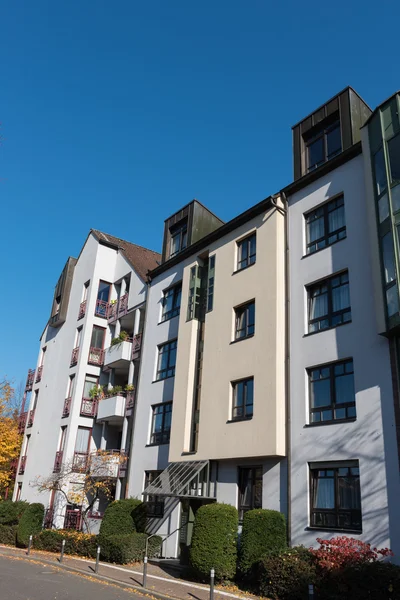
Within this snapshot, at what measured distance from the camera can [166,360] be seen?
25.8 meters

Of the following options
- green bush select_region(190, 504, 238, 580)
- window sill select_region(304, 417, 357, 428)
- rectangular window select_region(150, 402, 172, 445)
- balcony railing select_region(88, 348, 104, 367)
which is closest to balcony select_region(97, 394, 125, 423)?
rectangular window select_region(150, 402, 172, 445)

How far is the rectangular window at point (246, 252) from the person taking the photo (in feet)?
71.3

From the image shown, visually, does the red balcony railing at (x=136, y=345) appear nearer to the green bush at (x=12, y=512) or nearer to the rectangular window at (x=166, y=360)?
the rectangular window at (x=166, y=360)

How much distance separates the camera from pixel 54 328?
37.9 m

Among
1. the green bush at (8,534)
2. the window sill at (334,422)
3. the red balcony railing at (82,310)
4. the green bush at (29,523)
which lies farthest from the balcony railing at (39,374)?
the window sill at (334,422)

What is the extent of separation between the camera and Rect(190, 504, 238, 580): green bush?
1584 cm

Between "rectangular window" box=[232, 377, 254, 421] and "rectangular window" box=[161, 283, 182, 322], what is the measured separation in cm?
702

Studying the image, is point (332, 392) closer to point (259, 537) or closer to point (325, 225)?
point (259, 537)

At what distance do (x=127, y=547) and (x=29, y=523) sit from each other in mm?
9525

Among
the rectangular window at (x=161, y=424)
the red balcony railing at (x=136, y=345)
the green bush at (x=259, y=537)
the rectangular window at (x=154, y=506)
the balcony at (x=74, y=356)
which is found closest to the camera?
the green bush at (x=259, y=537)

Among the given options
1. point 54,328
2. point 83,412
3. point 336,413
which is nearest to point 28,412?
Result: point 54,328

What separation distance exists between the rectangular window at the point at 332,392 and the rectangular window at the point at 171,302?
33.1 ft

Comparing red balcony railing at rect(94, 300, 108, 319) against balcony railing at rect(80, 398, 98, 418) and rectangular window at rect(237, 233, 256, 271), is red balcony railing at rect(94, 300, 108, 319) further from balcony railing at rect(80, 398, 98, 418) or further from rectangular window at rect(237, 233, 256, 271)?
rectangular window at rect(237, 233, 256, 271)

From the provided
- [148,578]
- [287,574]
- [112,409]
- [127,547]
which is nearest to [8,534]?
[112,409]
